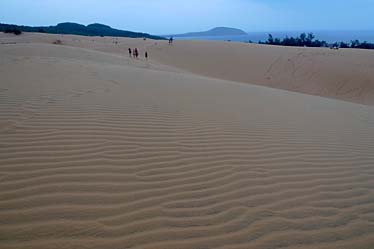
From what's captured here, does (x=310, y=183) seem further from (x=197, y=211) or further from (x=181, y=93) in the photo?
(x=181, y=93)

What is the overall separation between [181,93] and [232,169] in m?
4.21

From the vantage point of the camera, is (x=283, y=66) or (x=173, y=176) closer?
(x=173, y=176)

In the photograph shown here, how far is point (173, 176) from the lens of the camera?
10.5 ft

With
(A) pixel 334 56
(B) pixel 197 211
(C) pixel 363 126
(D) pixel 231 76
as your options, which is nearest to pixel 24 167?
(B) pixel 197 211

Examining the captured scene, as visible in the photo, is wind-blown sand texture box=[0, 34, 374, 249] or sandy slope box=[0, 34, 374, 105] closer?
wind-blown sand texture box=[0, 34, 374, 249]

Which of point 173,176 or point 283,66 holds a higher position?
point 173,176

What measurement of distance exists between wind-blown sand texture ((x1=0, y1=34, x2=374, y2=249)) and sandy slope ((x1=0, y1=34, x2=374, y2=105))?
1509 cm

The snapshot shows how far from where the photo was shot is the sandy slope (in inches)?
798

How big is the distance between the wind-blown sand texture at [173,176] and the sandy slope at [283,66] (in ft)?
49.5

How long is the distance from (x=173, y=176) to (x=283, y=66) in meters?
24.1

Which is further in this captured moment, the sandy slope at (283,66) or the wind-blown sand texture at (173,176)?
the sandy slope at (283,66)

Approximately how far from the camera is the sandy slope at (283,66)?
2027cm

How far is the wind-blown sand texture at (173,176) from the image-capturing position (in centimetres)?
239

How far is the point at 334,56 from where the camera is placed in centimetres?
2614
